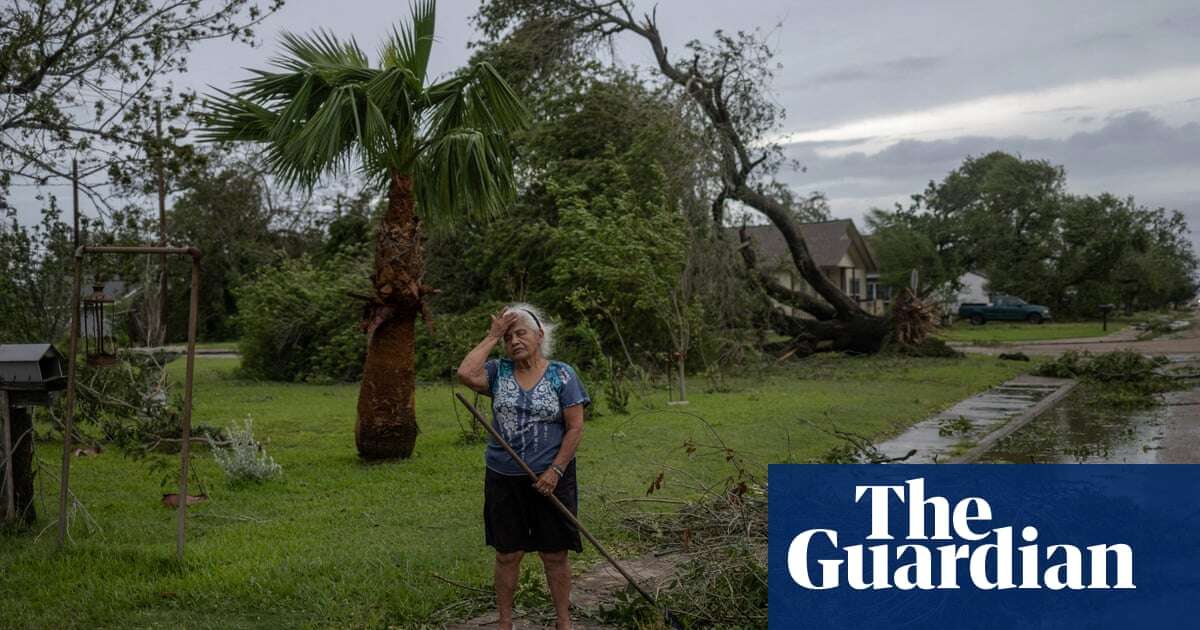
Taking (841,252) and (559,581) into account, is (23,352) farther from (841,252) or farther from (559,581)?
(841,252)

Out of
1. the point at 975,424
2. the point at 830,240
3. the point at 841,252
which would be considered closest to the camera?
the point at 975,424

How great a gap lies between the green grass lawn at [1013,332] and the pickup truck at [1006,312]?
355 mm

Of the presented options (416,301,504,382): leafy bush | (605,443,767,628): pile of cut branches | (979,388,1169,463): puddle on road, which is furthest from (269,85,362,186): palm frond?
(416,301,504,382): leafy bush

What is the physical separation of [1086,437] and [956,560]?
795 cm

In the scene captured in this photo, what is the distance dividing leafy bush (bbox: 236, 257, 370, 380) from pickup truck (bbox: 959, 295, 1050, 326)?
39.0 m

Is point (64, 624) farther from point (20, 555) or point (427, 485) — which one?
point (427, 485)

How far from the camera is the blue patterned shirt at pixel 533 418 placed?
16.3 feet

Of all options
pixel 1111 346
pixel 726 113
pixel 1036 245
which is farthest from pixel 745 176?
pixel 1036 245

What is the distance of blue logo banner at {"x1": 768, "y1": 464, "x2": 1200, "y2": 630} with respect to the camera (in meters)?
5.35

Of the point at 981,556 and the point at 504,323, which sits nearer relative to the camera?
the point at 504,323

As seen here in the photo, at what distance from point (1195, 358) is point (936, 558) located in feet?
76.7

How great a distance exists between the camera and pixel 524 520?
5.00 metres

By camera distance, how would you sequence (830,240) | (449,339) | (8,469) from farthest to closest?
(830,240) → (449,339) → (8,469)

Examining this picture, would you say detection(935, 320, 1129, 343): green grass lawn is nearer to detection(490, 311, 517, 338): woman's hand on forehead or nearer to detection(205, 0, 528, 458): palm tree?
detection(205, 0, 528, 458): palm tree
